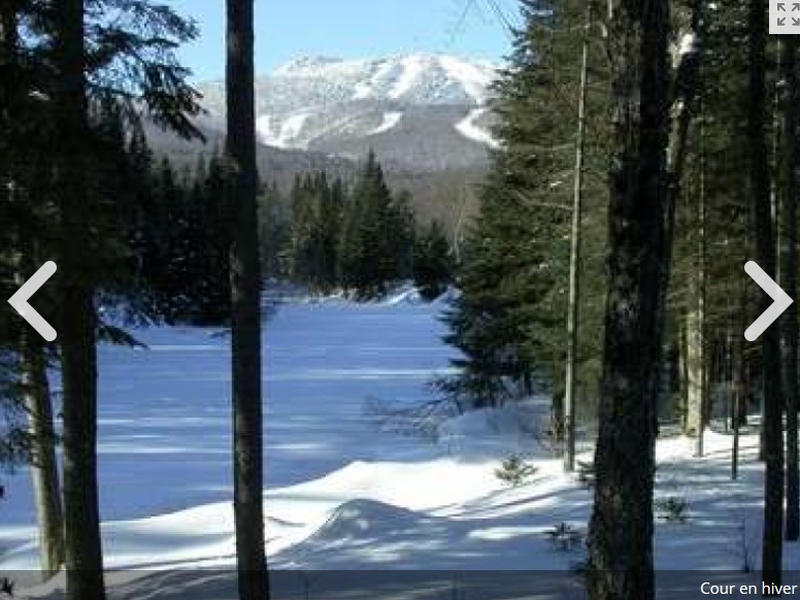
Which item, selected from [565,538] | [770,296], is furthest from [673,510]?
[770,296]

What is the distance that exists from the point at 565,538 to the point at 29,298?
21.4 ft

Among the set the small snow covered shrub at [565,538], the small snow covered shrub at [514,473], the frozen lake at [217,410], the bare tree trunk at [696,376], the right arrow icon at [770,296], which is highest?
the right arrow icon at [770,296]

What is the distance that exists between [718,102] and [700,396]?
5037 millimetres

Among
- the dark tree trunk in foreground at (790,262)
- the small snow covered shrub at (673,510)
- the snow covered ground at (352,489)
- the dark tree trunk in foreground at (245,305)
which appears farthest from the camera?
the small snow covered shrub at (673,510)

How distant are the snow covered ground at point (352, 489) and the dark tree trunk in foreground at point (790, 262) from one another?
620mm

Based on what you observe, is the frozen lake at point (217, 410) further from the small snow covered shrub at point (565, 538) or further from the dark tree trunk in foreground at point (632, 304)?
the dark tree trunk in foreground at point (632, 304)

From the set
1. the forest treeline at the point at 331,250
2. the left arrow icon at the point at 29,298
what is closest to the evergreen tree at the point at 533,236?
the left arrow icon at the point at 29,298

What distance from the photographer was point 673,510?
48.8 feet

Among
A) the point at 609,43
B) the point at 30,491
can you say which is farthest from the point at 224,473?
the point at 609,43

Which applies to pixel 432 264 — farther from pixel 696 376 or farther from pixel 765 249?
pixel 765 249

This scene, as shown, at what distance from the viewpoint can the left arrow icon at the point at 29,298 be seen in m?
10.5

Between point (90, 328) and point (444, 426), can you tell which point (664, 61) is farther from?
point (444, 426)

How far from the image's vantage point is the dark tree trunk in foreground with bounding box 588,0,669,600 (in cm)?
614

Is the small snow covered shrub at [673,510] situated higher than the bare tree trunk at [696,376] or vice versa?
the bare tree trunk at [696,376]
